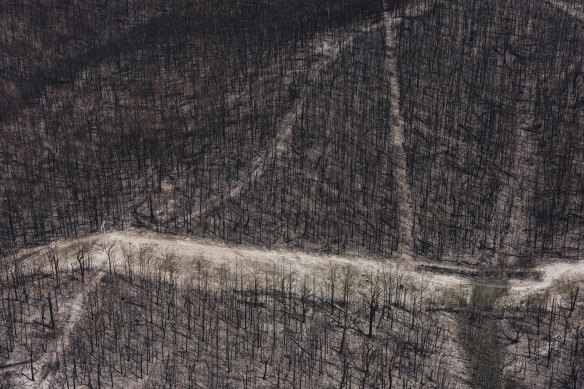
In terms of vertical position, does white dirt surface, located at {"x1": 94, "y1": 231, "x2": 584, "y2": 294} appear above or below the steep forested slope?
below

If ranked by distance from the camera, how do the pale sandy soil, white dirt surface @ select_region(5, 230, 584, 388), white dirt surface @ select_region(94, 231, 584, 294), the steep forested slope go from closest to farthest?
1. white dirt surface @ select_region(5, 230, 584, 388)
2. white dirt surface @ select_region(94, 231, 584, 294)
3. the steep forested slope
4. the pale sandy soil

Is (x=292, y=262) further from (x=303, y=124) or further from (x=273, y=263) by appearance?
(x=303, y=124)

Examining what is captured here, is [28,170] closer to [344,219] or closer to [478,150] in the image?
[344,219]

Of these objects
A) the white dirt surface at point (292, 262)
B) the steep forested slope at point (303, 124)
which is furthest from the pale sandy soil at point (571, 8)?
the white dirt surface at point (292, 262)

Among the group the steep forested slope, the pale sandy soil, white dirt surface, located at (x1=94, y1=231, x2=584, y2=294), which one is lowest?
white dirt surface, located at (x1=94, y1=231, x2=584, y2=294)

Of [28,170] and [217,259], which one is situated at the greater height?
[28,170]

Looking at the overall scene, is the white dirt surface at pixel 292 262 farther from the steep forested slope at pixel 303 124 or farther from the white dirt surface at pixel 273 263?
the steep forested slope at pixel 303 124

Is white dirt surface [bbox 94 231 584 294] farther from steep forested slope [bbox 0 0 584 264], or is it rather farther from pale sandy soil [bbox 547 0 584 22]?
pale sandy soil [bbox 547 0 584 22]

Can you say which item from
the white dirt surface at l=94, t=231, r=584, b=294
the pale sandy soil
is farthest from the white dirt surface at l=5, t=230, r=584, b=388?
the pale sandy soil

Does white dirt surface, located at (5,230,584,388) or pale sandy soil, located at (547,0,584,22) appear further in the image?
pale sandy soil, located at (547,0,584,22)

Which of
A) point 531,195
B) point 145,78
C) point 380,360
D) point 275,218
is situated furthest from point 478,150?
point 145,78

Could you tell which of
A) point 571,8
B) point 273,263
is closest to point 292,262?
point 273,263
